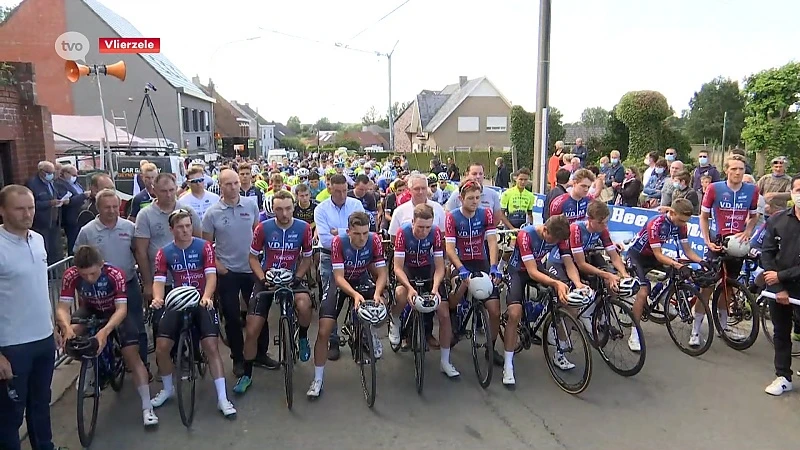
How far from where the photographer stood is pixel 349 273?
18.2 feet

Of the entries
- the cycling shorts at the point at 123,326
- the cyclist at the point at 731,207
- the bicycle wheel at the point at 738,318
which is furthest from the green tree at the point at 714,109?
the cycling shorts at the point at 123,326

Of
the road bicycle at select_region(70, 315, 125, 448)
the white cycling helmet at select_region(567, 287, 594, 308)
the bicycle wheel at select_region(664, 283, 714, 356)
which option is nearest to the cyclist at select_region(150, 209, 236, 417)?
the road bicycle at select_region(70, 315, 125, 448)

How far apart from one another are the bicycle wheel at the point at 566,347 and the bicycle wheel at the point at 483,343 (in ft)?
2.07

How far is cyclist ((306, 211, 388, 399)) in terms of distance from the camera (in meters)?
5.34

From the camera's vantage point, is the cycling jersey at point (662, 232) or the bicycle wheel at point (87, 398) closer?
the bicycle wheel at point (87, 398)

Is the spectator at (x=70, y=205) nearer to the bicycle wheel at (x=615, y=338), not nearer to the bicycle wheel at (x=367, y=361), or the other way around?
the bicycle wheel at (x=367, y=361)

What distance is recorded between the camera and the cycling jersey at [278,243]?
5512 millimetres

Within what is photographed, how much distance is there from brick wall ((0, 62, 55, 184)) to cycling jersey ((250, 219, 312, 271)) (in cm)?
610

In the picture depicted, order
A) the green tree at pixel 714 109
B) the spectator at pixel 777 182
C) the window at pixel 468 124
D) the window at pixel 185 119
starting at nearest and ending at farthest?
the spectator at pixel 777 182 → the window at pixel 185 119 → the green tree at pixel 714 109 → the window at pixel 468 124

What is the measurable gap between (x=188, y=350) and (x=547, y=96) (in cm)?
810

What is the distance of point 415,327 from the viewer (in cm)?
561

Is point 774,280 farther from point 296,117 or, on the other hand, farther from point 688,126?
point 296,117

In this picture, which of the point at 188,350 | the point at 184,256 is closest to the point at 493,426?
the point at 188,350

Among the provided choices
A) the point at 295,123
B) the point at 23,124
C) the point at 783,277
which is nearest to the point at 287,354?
the point at 783,277
